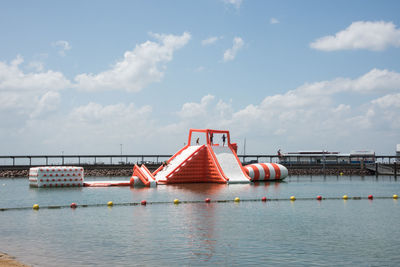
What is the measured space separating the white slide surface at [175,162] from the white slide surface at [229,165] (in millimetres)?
3031

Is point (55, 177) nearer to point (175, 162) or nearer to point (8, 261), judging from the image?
point (175, 162)

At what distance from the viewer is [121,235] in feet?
63.3

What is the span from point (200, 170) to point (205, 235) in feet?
120

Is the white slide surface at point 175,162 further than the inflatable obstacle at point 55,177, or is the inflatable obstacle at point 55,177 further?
the white slide surface at point 175,162

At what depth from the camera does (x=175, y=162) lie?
56.4m

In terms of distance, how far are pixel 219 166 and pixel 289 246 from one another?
37905 mm

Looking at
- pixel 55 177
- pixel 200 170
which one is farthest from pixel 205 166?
pixel 55 177

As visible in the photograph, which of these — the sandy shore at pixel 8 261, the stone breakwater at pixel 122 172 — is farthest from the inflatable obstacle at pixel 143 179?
the sandy shore at pixel 8 261

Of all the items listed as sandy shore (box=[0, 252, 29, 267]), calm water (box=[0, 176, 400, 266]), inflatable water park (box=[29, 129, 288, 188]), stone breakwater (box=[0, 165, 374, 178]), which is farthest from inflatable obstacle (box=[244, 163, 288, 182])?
sandy shore (box=[0, 252, 29, 267])

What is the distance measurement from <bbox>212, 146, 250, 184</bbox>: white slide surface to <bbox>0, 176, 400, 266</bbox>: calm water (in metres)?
22.9

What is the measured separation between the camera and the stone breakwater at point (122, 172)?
7704 cm

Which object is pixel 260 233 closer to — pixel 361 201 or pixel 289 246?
pixel 289 246

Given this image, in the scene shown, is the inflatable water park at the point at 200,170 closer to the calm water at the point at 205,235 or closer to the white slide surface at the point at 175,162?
the white slide surface at the point at 175,162

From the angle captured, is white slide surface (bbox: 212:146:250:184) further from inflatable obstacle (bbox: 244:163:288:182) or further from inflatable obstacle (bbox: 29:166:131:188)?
inflatable obstacle (bbox: 29:166:131:188)
